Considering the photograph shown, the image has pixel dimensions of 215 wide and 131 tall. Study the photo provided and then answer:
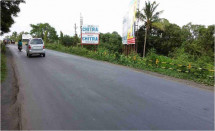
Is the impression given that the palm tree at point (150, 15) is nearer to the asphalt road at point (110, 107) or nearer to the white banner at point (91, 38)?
the white banner at point (91, 38)

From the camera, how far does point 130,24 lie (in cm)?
2391

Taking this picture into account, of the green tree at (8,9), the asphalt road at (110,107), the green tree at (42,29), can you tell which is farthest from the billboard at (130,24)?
the green tree at (42,29)

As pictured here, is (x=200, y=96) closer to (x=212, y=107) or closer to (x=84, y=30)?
(x=212, y=107)

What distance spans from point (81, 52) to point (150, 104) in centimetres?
2148

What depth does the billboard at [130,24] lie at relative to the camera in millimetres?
22547

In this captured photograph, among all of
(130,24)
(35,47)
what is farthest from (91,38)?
(35,47)

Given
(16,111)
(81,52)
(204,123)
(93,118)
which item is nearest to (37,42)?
(81,52)

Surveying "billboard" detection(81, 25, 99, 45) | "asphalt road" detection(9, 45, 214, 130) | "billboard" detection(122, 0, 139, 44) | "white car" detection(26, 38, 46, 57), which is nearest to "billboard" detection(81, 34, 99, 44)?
"billboard" detection(81, 25, 99, 45)

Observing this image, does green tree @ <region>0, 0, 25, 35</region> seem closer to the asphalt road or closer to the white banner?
the white banner

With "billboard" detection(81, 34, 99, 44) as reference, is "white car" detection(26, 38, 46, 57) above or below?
below

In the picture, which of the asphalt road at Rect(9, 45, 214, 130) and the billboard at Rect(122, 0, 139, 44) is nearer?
the asphalt road at Rect(9, 45, 214, 130)

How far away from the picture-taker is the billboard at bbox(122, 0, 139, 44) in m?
22.5

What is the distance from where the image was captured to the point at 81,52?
26.6 m

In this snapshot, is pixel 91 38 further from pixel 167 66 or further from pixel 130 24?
pixel 167 66
